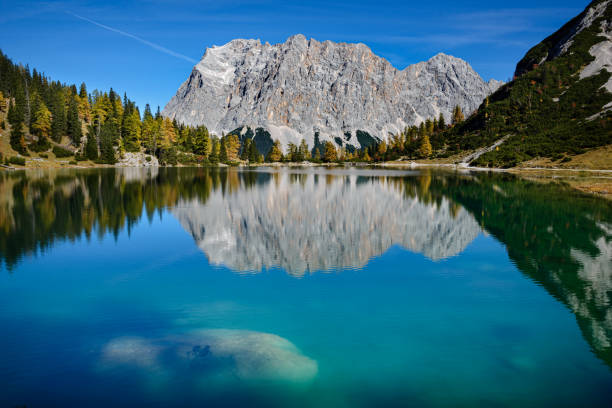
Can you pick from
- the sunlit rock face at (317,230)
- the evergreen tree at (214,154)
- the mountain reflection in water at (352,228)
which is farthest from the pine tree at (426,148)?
the sunlit rock face at (317,230)

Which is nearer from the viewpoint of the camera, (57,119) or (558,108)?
(57,119)

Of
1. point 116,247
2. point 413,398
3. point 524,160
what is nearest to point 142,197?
point 116,247

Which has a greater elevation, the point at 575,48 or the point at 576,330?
the point at 575,48

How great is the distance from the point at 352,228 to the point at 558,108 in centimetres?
15359

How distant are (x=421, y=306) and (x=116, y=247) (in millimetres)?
17630

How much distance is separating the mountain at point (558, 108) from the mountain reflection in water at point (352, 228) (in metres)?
83.2

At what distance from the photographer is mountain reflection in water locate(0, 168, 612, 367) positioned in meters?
18.0

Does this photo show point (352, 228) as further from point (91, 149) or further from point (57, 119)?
point (57, 119)

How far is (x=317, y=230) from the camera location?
26.0 m

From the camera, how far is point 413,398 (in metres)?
8.41

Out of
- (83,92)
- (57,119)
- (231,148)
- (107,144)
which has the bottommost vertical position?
(107,144)

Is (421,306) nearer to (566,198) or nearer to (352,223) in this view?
(352,223)

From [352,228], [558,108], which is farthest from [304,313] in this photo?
[558,108]

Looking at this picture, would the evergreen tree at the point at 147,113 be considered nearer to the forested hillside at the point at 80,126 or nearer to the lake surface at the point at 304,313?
the forested hillside at the point at 80,126
